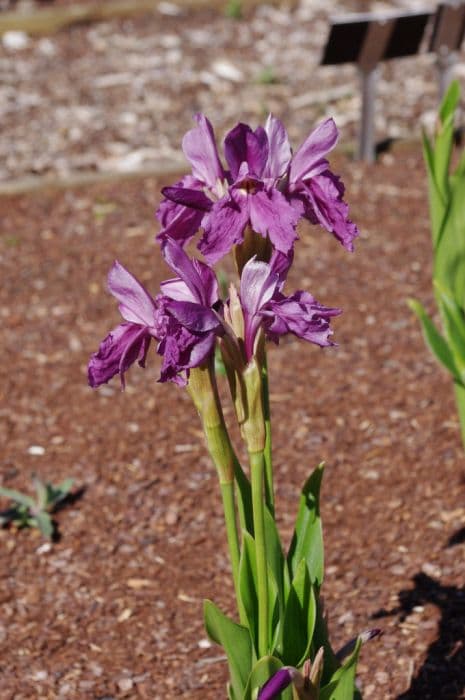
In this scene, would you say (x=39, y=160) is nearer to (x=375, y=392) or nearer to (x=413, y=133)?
(x=413, y=133)

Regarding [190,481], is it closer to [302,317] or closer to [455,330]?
[455,330]

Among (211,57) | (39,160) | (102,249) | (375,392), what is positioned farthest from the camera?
(211,57)

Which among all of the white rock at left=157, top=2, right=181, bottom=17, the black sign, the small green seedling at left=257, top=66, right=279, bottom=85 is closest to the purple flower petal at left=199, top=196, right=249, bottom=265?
the black sign

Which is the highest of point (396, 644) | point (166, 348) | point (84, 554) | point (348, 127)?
point (166, 348)

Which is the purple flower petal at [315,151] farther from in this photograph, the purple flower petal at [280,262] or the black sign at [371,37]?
the black sign at [371,37]

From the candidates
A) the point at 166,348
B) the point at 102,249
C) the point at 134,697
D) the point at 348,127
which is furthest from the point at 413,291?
the point at 166,348

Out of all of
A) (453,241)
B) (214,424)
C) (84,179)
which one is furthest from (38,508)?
(84,179)

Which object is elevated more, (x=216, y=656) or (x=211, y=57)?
(x=211, y=57)

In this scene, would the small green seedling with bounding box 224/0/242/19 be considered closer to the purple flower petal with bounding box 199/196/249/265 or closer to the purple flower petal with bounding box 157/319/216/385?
the purple flower petal with bounding box 199/196/249/265
